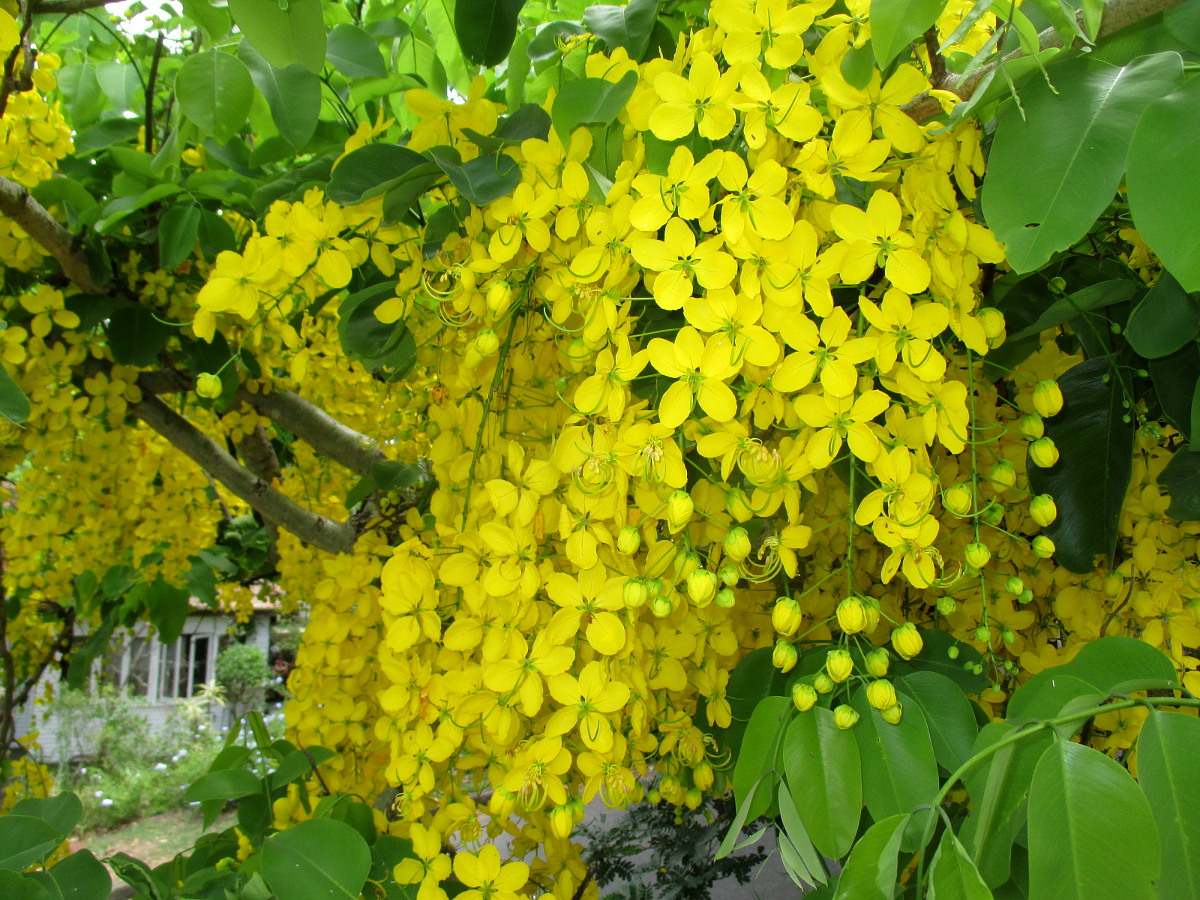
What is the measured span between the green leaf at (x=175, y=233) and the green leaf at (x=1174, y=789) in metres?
1.34

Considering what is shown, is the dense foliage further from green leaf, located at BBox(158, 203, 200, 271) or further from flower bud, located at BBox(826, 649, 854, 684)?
green leaf, located at BBox(158, 203, 200, 271)

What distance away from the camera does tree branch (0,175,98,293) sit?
1215 millimetres

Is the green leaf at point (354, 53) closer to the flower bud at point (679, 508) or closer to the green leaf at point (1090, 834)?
the flower bud at point (679, 508)

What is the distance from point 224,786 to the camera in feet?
3.22

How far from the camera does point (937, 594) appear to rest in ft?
2.87

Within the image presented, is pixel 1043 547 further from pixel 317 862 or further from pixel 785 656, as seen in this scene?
pixel 317 862

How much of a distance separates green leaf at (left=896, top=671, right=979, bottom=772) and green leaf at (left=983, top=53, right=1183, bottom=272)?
36cm

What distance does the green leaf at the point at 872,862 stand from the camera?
493mm

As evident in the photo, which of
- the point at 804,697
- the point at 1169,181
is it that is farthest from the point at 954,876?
the point at 1169,181

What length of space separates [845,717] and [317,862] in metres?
0.50

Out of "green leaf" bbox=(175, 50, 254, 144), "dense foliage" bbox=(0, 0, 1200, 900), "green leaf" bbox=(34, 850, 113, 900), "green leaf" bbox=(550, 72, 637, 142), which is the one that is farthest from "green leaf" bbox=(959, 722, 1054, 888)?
"green leaf" bbox=(175, 50, 254, 144)

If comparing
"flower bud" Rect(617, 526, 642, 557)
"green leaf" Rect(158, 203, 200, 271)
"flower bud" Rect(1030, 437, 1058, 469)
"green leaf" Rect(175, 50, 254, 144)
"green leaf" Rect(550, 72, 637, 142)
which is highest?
"green leaf" Rect(175, 50, 254, 144)

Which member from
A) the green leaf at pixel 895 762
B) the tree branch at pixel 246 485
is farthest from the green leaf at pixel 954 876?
the tree branch at pixel 246 485

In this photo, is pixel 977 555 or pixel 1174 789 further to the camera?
pixel 977 555
